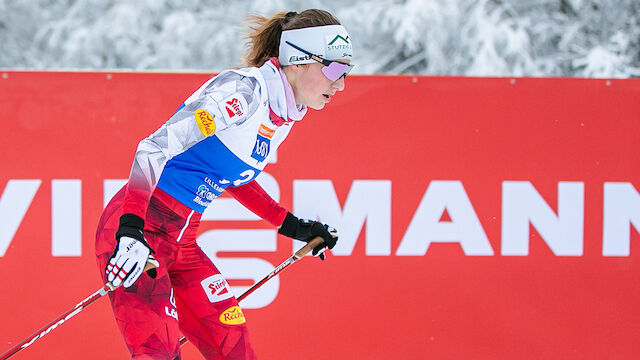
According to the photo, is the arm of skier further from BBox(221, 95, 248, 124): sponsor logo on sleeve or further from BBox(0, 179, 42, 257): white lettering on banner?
BBox(0, 179, 42, 257): white lettering on banner

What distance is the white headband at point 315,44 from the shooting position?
211cm

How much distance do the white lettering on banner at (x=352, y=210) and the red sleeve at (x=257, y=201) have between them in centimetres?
59

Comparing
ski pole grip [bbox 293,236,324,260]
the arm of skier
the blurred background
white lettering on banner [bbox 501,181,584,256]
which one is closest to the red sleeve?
the arm of skier

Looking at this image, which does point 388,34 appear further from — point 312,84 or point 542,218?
point 312,84

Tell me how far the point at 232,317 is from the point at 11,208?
1.37 m

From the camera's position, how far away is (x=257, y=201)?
2.51 m

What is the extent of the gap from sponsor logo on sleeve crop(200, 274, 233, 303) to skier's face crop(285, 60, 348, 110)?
26.0 inches

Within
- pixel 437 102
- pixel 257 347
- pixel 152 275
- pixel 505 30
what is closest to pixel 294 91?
pixel 152 275

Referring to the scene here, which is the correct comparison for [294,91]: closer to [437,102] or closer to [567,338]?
[437,102]

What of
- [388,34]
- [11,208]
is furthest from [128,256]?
[388,34]

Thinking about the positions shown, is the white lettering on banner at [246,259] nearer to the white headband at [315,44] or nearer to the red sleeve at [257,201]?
the red sleeve at [257,201]

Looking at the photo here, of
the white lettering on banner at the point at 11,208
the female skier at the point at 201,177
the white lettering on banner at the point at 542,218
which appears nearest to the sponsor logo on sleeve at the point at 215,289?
the female skier at the point at 201,177

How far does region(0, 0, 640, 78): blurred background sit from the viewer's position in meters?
8.31

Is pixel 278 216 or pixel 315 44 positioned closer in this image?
pixel 315 44
